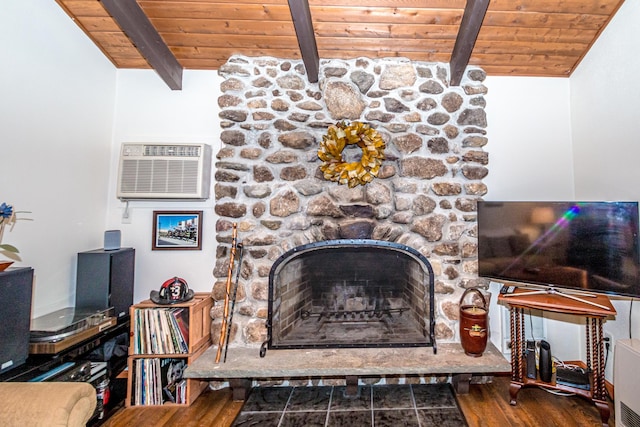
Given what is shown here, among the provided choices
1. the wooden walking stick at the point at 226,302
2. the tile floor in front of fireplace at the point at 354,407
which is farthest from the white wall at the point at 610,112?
the wooden walking stick at the point at 226,302

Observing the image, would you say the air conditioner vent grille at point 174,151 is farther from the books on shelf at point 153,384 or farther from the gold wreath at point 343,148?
the books on shelf at point 153,384

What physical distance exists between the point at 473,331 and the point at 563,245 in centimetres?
81

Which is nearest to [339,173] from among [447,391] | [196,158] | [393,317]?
[196,158]

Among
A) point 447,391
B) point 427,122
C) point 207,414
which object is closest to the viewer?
point 207,414

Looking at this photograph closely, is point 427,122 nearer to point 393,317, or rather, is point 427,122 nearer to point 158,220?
point 393,317

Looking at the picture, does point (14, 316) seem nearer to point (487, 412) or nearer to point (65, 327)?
point (65, 327)

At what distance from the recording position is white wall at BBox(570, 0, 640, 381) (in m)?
1.95

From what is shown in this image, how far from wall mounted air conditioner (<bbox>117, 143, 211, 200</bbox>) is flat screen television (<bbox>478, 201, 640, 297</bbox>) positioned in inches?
85.5

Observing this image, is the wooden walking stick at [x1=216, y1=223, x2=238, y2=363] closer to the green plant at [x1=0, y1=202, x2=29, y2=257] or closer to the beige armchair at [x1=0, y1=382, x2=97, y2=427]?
the beige armchair at [x1=0, y1=382, x2=97, y2=427]

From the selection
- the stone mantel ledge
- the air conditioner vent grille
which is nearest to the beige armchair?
the stone mantel ledge

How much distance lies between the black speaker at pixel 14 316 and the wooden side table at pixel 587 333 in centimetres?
272

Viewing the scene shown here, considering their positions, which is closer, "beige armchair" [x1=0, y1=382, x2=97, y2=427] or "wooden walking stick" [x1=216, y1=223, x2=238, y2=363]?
"beige armchair" [x1=0, y1=382, x2=97, y2=427]

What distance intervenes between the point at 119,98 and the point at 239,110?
40.5 inches

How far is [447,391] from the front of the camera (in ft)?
7.20
